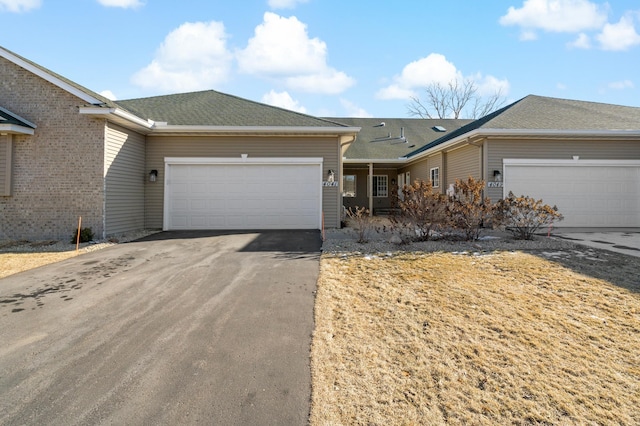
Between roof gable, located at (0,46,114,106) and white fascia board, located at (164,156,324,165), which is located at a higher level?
roof gable, located at (0,46,114,106)

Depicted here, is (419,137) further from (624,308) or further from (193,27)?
(624,308)

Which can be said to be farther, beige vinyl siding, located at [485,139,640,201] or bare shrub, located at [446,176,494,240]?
beige vinyl siding, located at [485,139,640,201]

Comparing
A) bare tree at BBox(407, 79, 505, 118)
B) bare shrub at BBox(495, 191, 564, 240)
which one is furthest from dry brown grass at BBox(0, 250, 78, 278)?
bare tree at BBox(407, 79, 505, 118)

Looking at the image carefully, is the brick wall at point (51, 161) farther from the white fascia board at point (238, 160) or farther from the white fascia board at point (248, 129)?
the white fascia board at point (238, 160)

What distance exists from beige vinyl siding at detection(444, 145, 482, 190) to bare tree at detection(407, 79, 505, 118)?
22.5m

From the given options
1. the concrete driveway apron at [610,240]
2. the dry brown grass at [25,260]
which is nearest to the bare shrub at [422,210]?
the concrete driveway apron at [610,240]

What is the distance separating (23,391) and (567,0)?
46.4ft

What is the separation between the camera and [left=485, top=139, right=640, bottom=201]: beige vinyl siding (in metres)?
11.1

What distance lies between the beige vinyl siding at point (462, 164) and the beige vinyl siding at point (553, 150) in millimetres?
505

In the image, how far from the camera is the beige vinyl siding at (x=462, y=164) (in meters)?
11.8

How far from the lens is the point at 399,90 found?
3450cm

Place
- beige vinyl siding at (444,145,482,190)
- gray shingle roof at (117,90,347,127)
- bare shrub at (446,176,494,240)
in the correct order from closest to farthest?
bare shrub at (446,176,494,240), gray shingle roof at (117,90,347,127), beige vinyl siding at (444,145,482,190)

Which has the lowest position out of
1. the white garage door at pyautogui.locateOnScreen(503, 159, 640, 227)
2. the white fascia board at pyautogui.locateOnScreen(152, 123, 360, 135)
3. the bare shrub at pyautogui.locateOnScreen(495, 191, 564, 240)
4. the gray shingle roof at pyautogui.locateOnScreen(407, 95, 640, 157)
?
the bare shrub at pyautogui.locateOnScreen(495, 191, 564, 240)

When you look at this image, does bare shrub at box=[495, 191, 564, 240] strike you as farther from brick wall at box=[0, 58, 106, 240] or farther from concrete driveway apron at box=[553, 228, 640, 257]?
brick wall at box=[0, 58, 106, 240]
